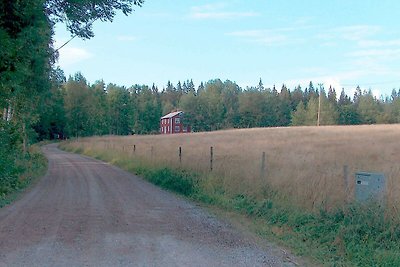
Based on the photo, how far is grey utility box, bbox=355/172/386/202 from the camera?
9281 mm

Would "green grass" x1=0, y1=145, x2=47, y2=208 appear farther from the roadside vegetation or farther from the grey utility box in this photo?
the grey utility box

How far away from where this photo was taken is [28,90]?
1962 cm

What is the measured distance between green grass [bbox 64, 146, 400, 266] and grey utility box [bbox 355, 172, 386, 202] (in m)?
0.30

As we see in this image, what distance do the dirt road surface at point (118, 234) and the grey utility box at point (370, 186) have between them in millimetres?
2443

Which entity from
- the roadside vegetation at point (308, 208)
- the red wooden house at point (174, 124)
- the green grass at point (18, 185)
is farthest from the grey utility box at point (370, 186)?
the red wooden house at point (174, 124)

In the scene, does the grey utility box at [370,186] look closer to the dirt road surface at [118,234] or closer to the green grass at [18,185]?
the dirt road surface at [118,234]

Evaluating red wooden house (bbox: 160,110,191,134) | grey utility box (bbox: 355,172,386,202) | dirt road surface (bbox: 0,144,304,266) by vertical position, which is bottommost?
dirt road surface (bbox: 0,144,304,266)

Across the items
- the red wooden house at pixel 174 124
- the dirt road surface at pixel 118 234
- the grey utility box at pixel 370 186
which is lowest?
the dirt road surface at pixel 118 234

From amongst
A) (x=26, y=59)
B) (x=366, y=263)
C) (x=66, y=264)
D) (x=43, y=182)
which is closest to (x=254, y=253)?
(x=366, y=263)

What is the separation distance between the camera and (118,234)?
9.30 meters

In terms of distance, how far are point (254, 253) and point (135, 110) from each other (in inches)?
4558

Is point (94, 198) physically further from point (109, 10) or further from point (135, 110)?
point (135, 110)

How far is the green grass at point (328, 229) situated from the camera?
25.4 feet

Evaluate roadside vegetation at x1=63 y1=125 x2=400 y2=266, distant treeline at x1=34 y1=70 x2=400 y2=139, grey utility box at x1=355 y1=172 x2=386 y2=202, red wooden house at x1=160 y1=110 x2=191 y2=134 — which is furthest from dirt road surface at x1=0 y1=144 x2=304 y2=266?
red wooden house at x1=160 y1=110 x2=191 y2=134
